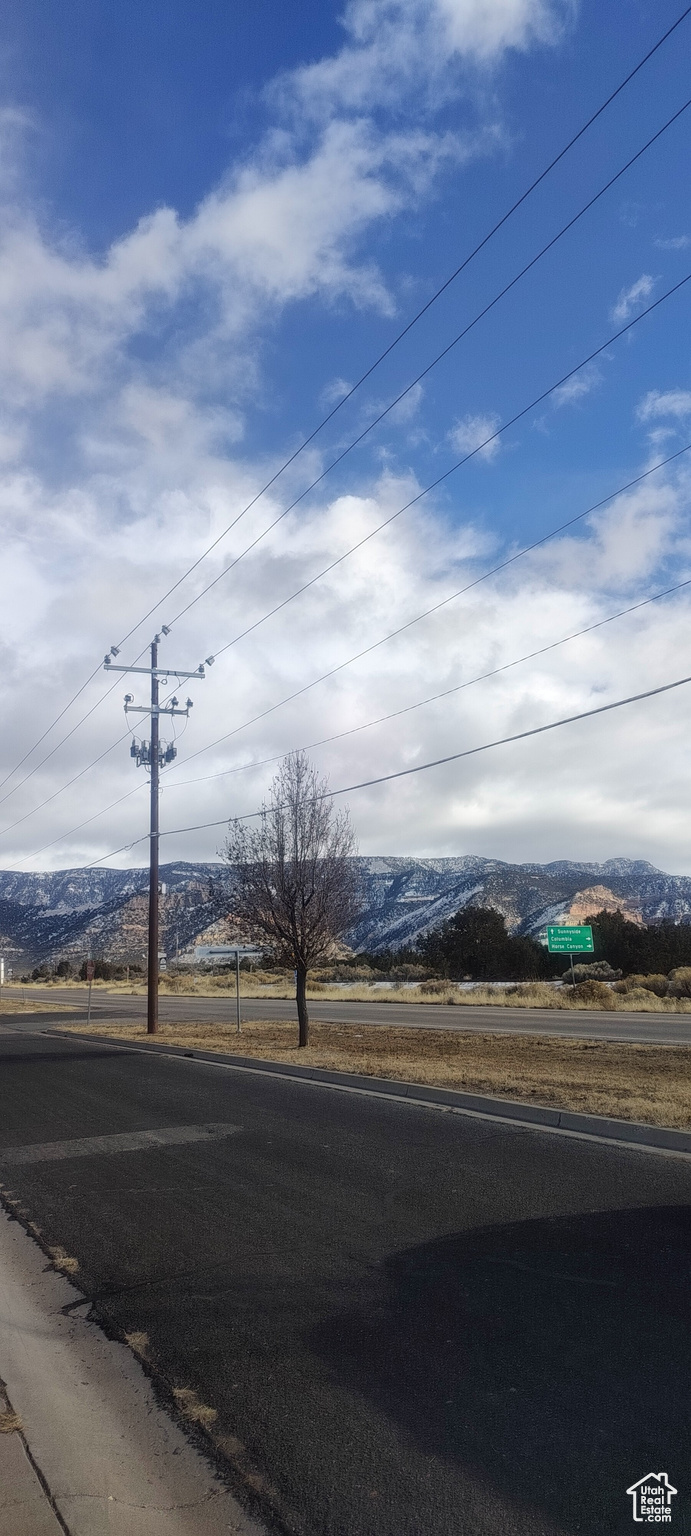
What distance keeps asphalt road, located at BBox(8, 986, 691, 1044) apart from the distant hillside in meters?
37.4

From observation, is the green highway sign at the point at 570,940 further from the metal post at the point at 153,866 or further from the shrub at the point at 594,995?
the metal post at the point at 153,866

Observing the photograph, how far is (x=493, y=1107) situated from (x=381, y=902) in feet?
399

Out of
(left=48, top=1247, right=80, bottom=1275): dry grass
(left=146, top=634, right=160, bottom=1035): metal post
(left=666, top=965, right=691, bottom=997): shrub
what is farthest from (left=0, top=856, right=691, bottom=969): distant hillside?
(left=48, top=1247, right=80, bottom=1275): dry grass

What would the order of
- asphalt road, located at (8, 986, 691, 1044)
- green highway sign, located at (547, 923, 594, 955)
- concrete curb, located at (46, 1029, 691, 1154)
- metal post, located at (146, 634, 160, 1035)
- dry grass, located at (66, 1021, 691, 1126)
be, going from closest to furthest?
concrete curb, located at (46, 1029, 691, 1154)
dry grass, located at (66, 1021, 691, 1126)
asphalt road, located at (8, 986, 691, 1044)
metal post, located at (146, 634, 160, 1035)
green highway sign, located at (547, 923, 594, 955)

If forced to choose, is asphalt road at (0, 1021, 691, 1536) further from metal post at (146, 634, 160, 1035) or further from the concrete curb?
metal post at (146, 634, 160, 1035)

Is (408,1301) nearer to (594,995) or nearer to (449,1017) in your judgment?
(449,1017)

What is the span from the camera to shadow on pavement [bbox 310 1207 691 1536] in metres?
3.68

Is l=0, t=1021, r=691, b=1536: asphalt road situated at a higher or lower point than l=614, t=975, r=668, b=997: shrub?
lower

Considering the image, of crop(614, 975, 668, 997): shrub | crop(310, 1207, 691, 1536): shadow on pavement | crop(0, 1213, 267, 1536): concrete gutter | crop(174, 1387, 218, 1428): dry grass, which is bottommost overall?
crop(0, 1213, 267, 1536): concrete gutter

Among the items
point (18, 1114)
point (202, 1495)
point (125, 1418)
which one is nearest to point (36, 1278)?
point (125, 1418)

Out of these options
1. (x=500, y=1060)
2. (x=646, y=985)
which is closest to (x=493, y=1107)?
(x=500, y=1060)

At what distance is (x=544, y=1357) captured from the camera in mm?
4582

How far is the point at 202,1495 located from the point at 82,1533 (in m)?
0.44

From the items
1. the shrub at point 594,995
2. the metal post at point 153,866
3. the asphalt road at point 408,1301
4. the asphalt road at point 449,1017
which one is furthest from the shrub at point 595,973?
the asphalt road at point 408,1301
